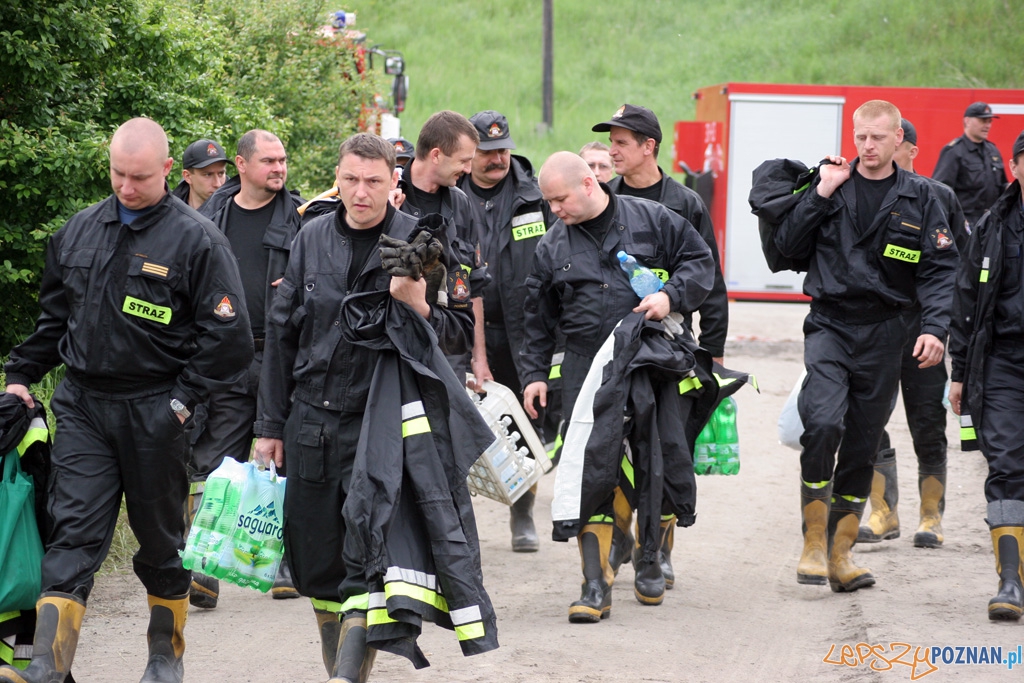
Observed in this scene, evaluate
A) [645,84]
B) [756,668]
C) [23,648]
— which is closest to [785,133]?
[756,668]

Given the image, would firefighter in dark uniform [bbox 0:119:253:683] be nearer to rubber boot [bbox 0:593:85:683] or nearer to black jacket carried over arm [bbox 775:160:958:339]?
rubber boot [bbox 0:593:85:683]

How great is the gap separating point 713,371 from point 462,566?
108 inches

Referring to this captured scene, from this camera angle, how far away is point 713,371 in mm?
6695

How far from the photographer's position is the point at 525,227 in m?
7.39

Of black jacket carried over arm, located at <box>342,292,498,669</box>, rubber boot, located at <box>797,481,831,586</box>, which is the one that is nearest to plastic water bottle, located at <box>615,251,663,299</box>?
rubber boot, located at <box>797,481,831,586</box>

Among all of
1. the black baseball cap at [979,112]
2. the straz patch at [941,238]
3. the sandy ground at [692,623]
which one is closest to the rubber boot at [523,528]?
the sandy ground at [692,623]

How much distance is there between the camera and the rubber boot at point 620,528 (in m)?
6.43

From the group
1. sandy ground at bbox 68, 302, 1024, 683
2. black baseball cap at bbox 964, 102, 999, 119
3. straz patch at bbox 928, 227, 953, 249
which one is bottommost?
sandy ground at bbox 68, 302, 1024, 683

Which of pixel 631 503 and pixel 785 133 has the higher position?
pixel 785 133

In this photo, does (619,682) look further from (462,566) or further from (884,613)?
(884,613)

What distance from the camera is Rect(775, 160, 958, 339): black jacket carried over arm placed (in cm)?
638

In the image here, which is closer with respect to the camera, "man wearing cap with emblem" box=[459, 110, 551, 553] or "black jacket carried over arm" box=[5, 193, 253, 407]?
"black jacket carried over arm" box=[5, 193, 253, 407]

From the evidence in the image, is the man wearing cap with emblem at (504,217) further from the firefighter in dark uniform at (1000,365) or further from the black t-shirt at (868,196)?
the firefighter in dark uniform at (1000,365)

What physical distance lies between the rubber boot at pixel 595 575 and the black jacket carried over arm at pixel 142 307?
6.93 feet
